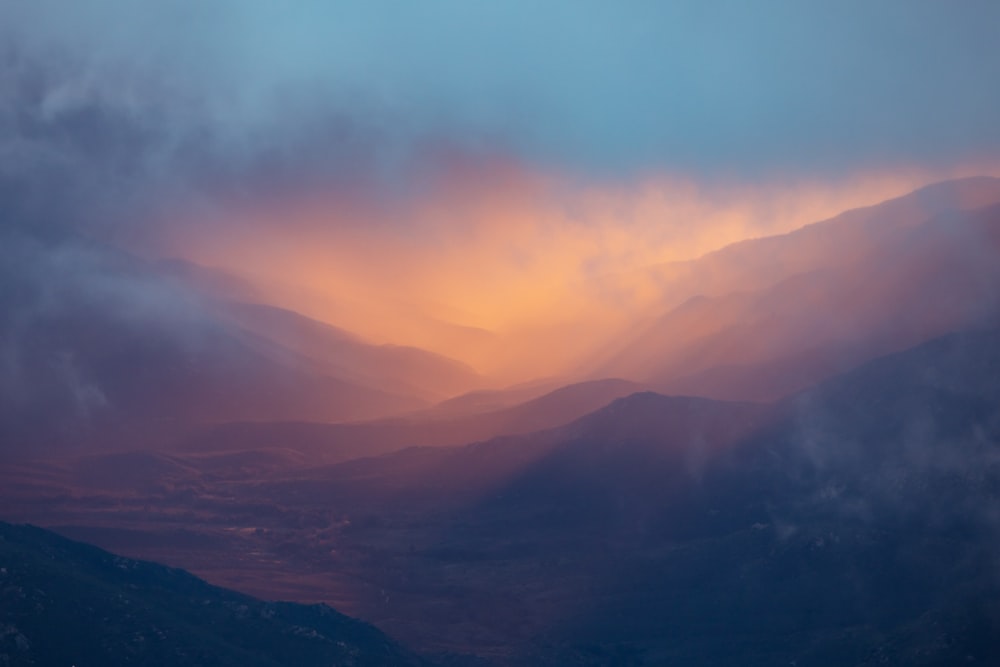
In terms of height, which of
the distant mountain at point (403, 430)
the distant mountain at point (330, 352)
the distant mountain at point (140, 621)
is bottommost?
the distant mountain at point (140, 621)

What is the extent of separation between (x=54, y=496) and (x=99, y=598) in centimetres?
5277

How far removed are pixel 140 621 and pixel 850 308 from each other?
86.1 m

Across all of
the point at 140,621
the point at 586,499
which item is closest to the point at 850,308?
the point at 586,499

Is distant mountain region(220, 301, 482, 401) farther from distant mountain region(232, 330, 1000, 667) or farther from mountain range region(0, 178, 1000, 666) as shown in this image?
distant mountain region(232, 330, 1000, 667)

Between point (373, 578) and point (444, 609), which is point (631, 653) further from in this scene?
point (373, 578)

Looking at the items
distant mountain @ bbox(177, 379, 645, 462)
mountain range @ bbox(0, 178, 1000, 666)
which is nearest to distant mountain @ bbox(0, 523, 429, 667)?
mountain range @ bbox(0, 178, 1000, 666)

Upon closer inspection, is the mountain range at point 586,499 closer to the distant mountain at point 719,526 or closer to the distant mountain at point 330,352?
the distant mountain at point 719,526

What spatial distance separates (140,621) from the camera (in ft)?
139

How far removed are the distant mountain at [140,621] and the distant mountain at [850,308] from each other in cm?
6140

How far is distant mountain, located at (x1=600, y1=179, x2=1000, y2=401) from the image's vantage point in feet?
332

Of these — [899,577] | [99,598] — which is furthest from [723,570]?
[99,598]

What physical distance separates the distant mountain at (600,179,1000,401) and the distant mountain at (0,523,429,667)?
6140cm

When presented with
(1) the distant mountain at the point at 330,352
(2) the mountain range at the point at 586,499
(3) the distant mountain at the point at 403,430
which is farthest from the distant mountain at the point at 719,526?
(1) the distant mountain at the point at 330,352

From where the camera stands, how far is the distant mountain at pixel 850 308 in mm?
Answer: 101188
